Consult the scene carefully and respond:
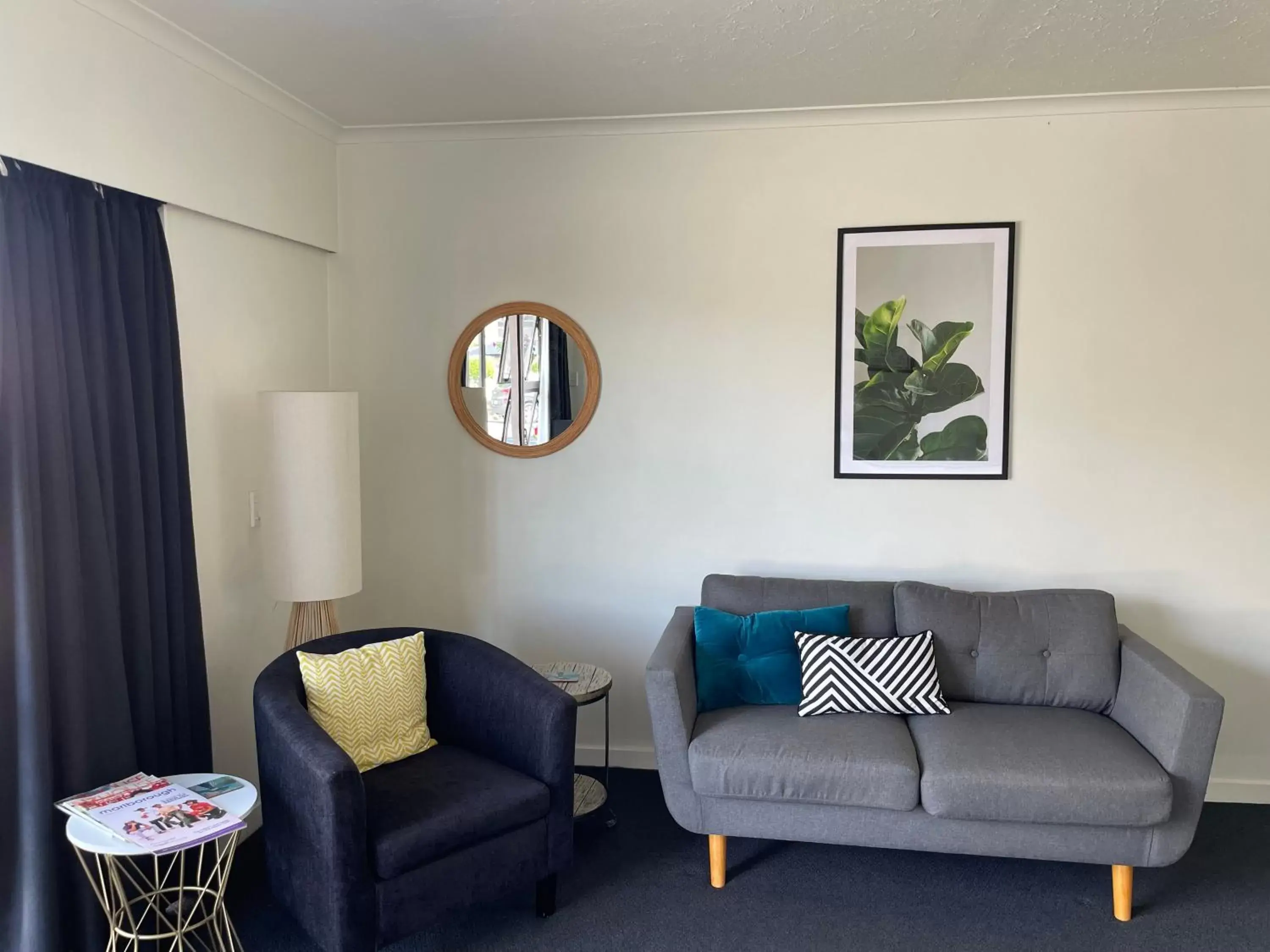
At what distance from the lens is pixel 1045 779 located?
2605 mm

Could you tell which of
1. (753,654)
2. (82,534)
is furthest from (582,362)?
(82,534)

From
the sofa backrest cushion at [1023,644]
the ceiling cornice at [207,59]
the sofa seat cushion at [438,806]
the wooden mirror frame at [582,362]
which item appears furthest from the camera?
the wooden mirror frame at [582,362]

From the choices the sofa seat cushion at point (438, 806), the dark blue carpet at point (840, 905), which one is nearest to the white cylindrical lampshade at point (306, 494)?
the sofa seat cushion at point (438, 806)

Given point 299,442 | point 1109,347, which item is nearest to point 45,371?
point 299,442

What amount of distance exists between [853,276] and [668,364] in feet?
2.56

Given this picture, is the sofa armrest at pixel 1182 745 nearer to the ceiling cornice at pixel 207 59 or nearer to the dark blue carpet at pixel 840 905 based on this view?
the dark blue carpet at pixel 840 905

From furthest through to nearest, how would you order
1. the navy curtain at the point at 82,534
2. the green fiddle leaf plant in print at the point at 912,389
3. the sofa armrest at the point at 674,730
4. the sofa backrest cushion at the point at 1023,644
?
the green fiddle leaf plant in print at the point at 912,389, the sofa backrest cushion at the point at 1023,644, the sofa armrest at the point at 674,730, the navy curtain at the point at 82,534

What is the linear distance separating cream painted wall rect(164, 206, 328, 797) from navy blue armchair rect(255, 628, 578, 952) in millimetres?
420

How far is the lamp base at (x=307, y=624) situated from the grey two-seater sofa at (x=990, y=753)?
3.76 feet

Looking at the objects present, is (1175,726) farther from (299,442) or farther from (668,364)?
(299,442)

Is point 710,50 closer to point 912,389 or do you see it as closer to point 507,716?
point 912,389

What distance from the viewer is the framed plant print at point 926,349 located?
3471mm

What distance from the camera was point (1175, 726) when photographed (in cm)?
265

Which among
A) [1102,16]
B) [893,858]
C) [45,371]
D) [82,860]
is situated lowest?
[893,858]
